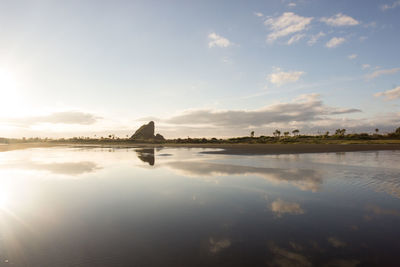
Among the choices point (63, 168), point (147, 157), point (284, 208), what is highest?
point (147, 157)

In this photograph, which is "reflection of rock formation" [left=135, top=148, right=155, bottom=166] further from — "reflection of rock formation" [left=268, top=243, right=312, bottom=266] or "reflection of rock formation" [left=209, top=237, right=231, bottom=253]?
"reflection of rock formation" [left=268, top=243, right=312, bottom=266]

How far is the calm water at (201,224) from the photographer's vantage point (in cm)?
529

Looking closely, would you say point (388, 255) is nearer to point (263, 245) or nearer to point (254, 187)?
point (263, 245)

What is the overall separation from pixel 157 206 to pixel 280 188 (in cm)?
745

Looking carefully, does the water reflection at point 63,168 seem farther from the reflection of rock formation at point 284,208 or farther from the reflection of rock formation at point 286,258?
the reflection of rock formation at point 286,258

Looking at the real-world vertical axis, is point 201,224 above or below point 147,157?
below

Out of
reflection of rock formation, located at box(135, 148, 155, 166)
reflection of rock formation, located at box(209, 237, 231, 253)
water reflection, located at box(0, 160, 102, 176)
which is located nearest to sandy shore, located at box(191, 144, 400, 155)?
reflection of rock formation, located at box(135, 148, 155, 166)

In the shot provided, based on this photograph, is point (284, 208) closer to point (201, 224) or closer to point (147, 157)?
point (201, 224)

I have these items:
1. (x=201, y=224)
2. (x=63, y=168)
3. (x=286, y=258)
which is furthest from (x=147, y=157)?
(x=286, y=258)

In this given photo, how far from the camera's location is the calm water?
17.4ft

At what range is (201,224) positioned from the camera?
291 inches

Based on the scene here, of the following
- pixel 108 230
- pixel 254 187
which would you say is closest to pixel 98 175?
pixel 108 230

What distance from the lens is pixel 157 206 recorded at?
9.48 metres

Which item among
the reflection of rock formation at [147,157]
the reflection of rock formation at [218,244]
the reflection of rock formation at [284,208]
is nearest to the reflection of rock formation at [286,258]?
the reflection of rock formation at [218,244]
